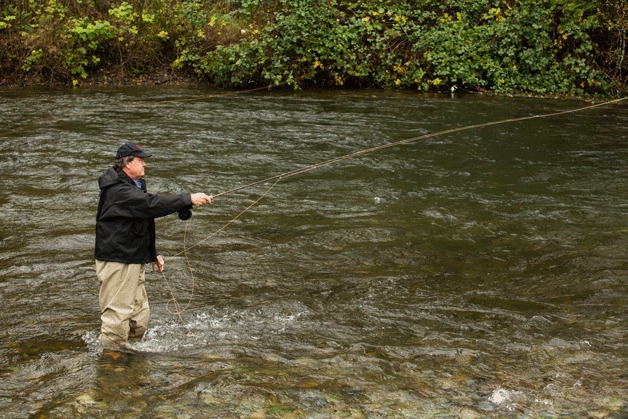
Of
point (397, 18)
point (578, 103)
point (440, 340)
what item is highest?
point (397, 18)

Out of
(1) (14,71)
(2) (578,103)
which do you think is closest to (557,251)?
(2) (578,103)

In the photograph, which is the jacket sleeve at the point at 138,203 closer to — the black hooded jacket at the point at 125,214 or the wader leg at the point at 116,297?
the black hooded jacket at the point at 125,214

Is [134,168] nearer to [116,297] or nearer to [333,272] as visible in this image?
[116,297]

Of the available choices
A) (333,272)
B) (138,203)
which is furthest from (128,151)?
(333,272)

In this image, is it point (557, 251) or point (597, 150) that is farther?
point (597, 150)

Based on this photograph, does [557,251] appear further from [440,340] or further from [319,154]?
[319,154]

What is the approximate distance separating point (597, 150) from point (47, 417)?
36.0 ft

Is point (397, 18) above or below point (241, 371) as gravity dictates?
above

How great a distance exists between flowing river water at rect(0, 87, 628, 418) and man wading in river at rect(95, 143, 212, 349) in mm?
344

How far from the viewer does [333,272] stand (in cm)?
833

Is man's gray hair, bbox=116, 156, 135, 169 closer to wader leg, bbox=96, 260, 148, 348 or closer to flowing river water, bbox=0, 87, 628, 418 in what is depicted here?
wader leg, bbox=96, 260, 148, 348

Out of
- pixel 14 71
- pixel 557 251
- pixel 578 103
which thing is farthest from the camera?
pixel 14 71

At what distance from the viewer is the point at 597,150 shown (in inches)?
528

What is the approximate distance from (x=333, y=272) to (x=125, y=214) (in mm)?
2886
